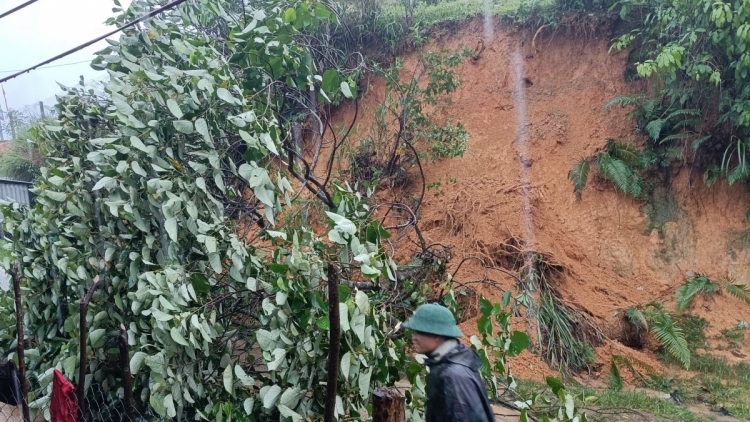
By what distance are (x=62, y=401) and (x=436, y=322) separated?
8.66 ft

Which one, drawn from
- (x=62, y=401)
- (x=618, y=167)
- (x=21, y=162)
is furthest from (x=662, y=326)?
(x=21, y=162)

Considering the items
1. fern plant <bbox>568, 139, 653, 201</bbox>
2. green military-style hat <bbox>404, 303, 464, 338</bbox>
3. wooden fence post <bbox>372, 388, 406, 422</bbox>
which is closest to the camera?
wooden fence post <bbox>372, 388, 406, 422</bbox>

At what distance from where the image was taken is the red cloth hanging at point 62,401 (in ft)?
11.3

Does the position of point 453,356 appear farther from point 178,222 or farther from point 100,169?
point 100,169

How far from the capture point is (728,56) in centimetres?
690

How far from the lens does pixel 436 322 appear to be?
103 inches

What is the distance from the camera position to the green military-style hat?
2611 mm

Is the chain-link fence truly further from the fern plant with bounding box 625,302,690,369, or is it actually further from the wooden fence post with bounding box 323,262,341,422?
the fern plant with bounding box 625,302,690,369

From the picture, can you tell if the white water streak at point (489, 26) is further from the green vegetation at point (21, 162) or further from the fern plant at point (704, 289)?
the green vegetation at point (21, 162)

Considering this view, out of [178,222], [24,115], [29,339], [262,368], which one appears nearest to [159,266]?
[178,222]

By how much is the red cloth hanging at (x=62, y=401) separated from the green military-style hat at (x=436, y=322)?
249 cm

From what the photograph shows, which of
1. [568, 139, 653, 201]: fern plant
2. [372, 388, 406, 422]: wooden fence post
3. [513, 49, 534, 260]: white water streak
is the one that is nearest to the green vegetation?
[513, 49, 534, 260]: white water streak

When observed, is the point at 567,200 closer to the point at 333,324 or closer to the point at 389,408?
the point at 389,408

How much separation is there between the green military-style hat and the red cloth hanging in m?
2.49
